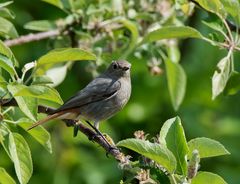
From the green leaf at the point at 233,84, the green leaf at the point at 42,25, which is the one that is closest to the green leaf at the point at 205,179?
the green leaf at the point at 233,84

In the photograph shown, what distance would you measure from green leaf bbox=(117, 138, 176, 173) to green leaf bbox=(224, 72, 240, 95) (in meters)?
1.41

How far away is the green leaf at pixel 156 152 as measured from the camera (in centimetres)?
273

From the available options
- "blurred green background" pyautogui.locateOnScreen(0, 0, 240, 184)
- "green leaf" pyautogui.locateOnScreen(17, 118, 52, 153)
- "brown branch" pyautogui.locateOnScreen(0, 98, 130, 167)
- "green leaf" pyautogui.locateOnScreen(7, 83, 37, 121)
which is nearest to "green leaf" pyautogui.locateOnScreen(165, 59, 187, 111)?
"brown branch" pyautogui.locateOnScreen(0, 98, 130, 167)

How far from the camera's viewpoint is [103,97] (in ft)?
16.9

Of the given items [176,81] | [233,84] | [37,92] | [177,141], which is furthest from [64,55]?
[176,81]

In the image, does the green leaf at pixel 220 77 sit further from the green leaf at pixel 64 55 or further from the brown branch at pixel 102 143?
the green leaf at pixel 64 55

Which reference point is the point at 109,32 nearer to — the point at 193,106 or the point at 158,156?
the point at 158,156

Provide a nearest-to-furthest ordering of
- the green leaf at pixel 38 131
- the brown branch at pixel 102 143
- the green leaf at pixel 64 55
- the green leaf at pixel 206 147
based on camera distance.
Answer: the green leaf at pixel 206 147
the brown branch at pixel 102 143
the green leaf at pixel 64 55
the green leaf at pixel 38 131

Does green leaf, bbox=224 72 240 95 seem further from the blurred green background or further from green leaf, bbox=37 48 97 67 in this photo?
the blurred green background

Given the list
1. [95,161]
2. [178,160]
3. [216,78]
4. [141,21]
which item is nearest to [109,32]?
[141,21]

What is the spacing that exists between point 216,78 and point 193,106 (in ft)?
15.1

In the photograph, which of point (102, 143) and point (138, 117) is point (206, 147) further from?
point (138, 117)

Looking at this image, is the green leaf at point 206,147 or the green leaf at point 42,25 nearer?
the green leaf at point 206,147

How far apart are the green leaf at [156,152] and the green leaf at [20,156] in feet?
2.35
